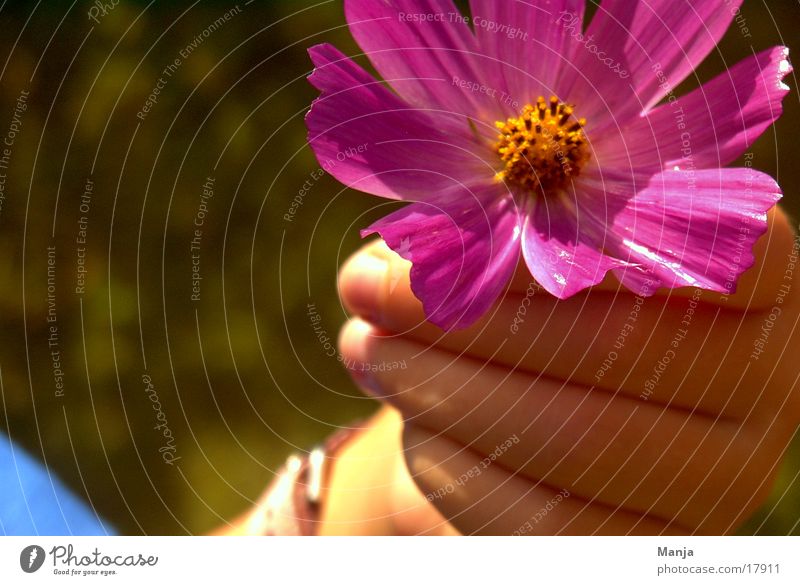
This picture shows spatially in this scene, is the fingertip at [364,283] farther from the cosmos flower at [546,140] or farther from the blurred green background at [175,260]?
the blurred green background at [175,260]

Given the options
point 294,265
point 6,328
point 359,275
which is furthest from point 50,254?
point 359,275

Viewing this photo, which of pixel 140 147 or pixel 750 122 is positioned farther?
pixel 140 147

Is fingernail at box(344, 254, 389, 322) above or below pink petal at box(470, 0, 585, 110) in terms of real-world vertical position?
below

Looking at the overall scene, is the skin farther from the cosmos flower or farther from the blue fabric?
the blue fabric

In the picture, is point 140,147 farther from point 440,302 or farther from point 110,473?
point 440,302

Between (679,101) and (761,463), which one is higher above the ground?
(679,101)

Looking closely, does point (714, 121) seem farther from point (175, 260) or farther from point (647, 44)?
point (175, 260)

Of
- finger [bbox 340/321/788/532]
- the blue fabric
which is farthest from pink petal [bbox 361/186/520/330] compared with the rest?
the blue fabric
